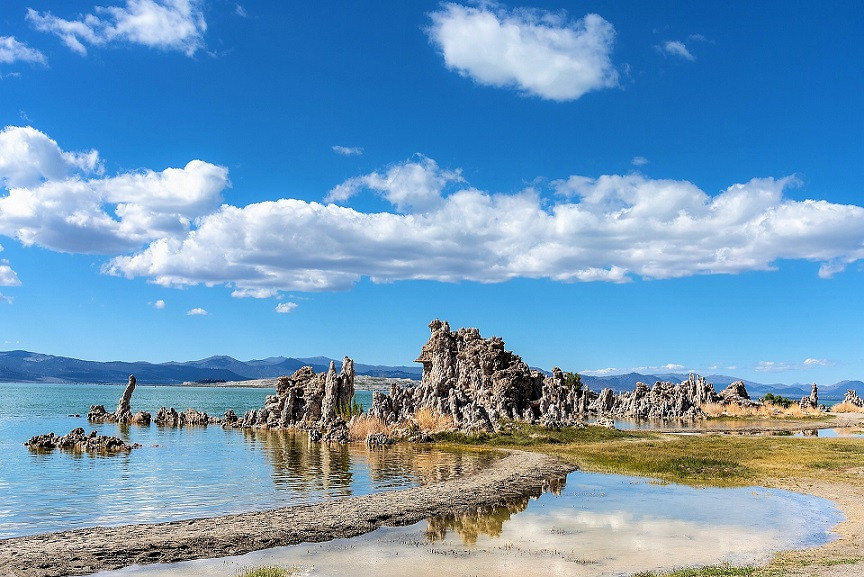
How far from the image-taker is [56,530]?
24453 millimetres

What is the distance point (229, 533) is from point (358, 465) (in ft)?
73.8

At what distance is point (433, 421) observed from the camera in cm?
6875

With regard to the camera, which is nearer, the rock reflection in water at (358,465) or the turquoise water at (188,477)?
the turquoise water at (188,477)

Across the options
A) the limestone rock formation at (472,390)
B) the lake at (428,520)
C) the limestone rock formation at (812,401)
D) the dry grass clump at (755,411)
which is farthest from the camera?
the limestone rock formation at (812,401)

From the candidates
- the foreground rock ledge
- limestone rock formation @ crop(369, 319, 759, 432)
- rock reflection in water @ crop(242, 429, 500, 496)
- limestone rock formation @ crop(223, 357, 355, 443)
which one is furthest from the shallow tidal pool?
limestone rock formation @ crop(223, 357, 355, 443)

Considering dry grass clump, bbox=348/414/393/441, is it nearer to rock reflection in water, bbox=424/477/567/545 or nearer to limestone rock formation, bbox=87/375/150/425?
rock reflection in water, bbox=424/477/567/545

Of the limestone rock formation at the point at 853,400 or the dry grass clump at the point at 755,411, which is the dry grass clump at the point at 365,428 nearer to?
the dry grass clump at the point at 755,411

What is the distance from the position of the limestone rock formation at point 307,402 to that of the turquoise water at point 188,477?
15604 mm

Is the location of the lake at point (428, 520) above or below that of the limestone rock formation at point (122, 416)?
above

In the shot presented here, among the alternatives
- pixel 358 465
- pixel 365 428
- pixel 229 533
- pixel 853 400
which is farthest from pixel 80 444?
pixel 853 400

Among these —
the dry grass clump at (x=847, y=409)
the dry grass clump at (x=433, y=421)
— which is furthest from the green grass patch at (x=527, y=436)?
the dry grass clump at (x=847, y=409)

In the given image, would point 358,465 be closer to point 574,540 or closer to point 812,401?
point 574,540

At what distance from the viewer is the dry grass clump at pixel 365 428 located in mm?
62375

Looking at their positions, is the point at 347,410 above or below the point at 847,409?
below
